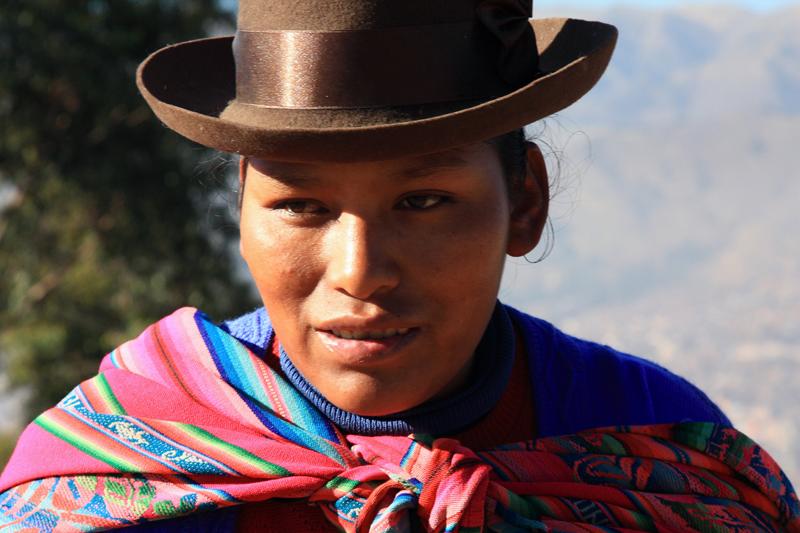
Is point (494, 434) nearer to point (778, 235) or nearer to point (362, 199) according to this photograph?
point (362, 199)

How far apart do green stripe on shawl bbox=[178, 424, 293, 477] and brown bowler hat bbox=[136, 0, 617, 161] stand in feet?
1.86

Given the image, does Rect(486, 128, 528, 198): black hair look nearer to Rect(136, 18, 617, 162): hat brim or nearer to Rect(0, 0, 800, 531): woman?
Rect(0, 0, 800, 531): woman

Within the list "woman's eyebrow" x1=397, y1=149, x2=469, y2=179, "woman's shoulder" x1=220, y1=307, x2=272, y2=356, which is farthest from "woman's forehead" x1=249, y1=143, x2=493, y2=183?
"woman's shoulder" x1=220, y1=307, x2=272, y2=356

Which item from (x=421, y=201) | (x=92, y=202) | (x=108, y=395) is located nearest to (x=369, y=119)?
(x=421, y=201)

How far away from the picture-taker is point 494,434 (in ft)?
7.79

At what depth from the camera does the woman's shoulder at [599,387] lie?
247 centimetres

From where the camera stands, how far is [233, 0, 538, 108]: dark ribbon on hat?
200cm

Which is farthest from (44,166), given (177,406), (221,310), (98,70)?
(177,406)

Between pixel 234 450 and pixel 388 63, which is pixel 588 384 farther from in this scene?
pixel 388 63

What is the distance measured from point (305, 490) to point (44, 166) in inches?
324

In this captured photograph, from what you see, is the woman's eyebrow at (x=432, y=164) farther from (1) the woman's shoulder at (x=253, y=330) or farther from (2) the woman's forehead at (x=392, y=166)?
(1) the woman's shoulder at (x=253, y=330)

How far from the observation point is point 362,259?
1949mm

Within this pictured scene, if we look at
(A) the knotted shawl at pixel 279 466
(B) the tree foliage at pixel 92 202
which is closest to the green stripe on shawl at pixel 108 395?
(A) the knotted shawl at pixel 279 466

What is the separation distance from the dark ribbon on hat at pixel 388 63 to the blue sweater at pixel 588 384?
0.61m
